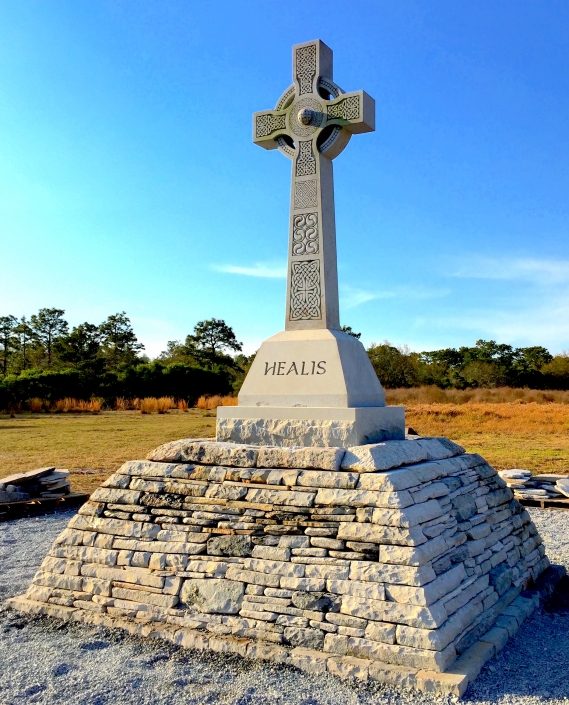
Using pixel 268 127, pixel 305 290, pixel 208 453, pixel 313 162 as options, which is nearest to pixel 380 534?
pixel 208 453

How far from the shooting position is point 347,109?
6.36 metres

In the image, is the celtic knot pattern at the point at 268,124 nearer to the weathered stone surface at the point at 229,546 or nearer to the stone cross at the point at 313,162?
the stone cross at the point at 313,162

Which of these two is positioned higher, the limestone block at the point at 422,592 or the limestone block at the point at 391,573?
the limestone block at the point at 391,573

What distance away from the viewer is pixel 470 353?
138 ft

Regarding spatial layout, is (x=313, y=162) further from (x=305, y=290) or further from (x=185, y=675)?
(x=185, y=675)

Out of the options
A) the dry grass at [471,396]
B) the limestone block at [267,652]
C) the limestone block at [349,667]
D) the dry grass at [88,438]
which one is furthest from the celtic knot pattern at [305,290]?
the dry grass at [471,396]

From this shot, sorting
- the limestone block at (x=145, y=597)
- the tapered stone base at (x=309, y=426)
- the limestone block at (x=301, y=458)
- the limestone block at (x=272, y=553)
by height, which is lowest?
the limestone block at (x=145, y=597)

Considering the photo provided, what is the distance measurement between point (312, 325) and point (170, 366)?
2813 centimetres

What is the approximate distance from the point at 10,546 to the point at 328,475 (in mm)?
5116

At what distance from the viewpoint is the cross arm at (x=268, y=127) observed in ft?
22.0

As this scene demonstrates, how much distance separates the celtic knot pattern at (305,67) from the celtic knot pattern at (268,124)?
339 millimetres

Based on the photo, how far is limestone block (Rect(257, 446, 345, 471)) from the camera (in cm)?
498

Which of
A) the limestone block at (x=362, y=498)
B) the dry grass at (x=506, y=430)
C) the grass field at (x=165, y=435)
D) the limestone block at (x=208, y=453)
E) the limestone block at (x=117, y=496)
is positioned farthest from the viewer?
the dry grass at (x=506, y=430)

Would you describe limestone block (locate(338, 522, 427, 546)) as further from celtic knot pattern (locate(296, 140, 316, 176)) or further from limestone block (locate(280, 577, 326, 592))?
celtic knot pattern (locate(296, 140, 316, 176))
